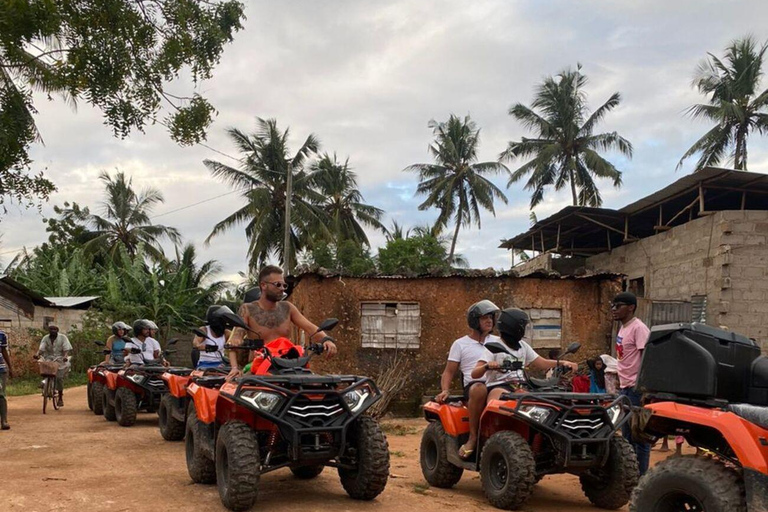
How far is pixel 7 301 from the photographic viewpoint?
2112 centimetres

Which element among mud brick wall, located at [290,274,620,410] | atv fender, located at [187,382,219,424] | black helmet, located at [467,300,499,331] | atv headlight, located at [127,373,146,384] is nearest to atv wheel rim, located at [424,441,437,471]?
black helmet, located at [467,300,499,331]

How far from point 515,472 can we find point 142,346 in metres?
8.76

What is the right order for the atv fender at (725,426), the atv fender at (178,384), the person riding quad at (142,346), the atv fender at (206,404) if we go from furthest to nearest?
the person riding quad at (142,346)
the atv fender at (178,384)
the atv fender at (206,404)
the atv fender at (725,426)

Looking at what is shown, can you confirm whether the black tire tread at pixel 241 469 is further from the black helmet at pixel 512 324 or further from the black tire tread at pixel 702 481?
the black tire tread at pixel 702 481

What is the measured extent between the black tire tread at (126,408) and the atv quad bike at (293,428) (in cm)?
606

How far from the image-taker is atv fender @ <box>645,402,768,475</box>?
3.79 meters

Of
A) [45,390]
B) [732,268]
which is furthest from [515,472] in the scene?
[732,268]

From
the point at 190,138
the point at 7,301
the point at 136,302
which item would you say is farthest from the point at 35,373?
the point at 190,138

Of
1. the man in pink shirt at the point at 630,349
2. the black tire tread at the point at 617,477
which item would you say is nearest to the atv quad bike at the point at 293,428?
the black tire tread at the point at 617,477

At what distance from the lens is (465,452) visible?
20.9ft

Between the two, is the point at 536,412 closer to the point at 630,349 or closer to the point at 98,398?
the point at 630,349

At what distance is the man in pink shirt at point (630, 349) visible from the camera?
6.59 metres

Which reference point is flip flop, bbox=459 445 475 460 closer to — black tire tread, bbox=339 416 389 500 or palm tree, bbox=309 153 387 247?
black tire tread, bbox=339 416 389 500

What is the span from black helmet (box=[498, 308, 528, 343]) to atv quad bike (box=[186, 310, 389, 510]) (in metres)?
1.41
